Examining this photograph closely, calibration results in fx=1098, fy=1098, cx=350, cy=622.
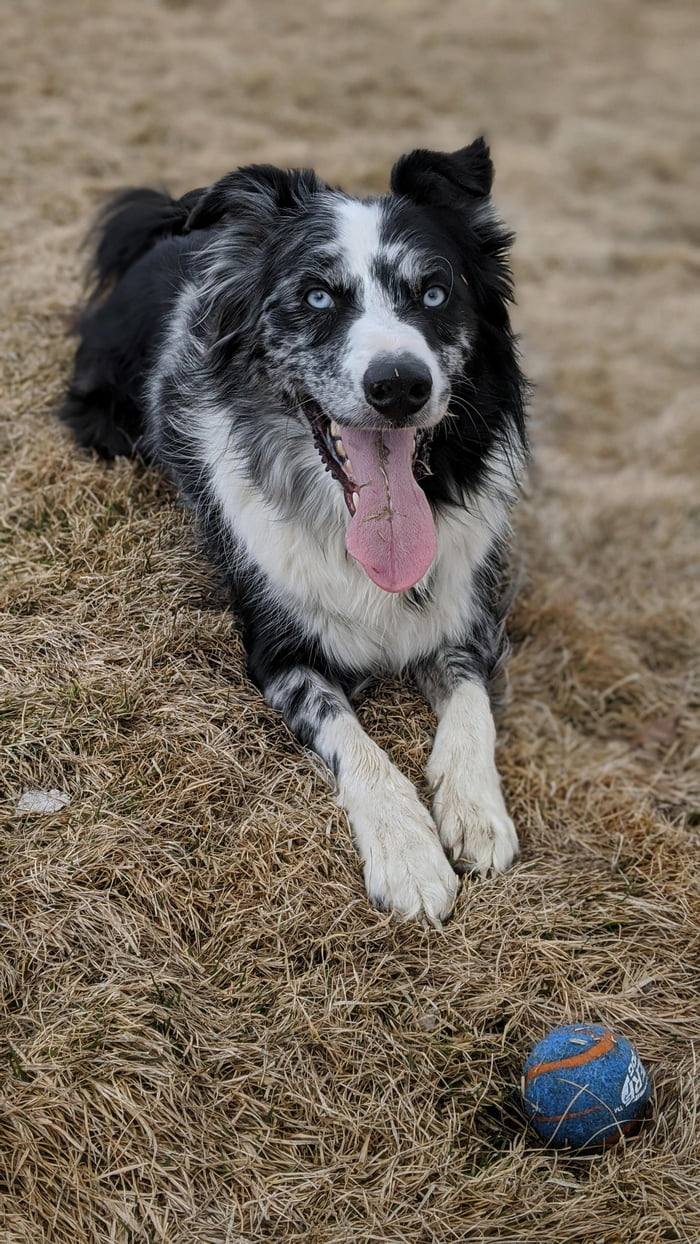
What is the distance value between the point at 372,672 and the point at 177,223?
2.35m

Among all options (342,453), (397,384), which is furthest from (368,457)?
(397,384)

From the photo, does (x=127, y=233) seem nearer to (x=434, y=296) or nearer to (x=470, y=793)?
(x=434, y=296)

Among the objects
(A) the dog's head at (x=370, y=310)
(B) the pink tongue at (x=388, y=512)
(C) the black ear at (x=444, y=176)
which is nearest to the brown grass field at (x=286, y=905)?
(B) the pink tongue at (x=388, y=512)

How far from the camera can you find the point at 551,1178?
2.53 meters

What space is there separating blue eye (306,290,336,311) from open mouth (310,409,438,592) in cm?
32

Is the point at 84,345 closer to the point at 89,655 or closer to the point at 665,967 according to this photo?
the point at 89,655

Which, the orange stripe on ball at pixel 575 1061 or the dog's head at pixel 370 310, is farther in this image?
the dog's head at pixel 370 310

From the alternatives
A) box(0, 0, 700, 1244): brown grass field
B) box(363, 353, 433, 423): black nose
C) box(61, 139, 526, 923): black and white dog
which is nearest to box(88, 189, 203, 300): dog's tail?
box(0, 0, 700, 1244): brown grass field

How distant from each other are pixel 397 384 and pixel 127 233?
2.70 meters

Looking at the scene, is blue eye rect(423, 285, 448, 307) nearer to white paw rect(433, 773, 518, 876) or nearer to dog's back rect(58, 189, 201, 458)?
dog's back rect(58, 189, 201, 458)

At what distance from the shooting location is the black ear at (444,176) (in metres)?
3.47

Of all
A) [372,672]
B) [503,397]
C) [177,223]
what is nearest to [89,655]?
[372,672]

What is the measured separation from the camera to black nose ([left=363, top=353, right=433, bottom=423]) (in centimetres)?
296

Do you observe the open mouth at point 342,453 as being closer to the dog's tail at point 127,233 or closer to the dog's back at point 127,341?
the dog's back at point 127,341
